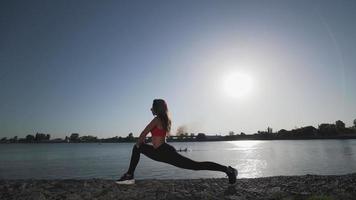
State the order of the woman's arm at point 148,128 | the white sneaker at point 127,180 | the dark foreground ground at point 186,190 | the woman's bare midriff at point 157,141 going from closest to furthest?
the woman's arm at point 148,128 → the woman's bare midriff at point 157,141 → the dark foreground ground at point 186,190 → the white sneaker at point 127,180

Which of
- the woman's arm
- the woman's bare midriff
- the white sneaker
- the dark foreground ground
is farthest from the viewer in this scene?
the white sneaker

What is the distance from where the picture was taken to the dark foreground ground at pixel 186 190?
8.69m

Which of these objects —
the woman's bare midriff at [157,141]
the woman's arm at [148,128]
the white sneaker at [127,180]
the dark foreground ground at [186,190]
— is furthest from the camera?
the white sneaker at [127,180]

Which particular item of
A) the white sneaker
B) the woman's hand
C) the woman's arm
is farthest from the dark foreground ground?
the woman's arm

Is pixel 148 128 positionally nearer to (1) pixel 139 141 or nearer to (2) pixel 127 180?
(1) pixel 139 141

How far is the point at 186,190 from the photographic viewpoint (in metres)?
9.41

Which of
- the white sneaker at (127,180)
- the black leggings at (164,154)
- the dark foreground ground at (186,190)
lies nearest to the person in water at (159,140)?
the black leggings at (164,154)

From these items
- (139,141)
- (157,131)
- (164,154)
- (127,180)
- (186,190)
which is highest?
(157,131)

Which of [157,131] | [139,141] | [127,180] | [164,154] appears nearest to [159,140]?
[157,131]

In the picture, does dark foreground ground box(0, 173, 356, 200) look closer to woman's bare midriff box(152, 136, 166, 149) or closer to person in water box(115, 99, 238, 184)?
person in water box(115, 99, 238, 184)

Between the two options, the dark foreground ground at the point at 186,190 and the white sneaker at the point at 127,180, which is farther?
the white sneaker at the point at 127,180

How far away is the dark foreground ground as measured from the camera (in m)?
8.69

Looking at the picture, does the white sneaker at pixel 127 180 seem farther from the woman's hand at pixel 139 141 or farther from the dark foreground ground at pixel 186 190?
the woman's hand at pixel 139 141

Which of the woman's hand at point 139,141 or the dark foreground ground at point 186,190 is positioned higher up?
the woman's hand at point 139,141
